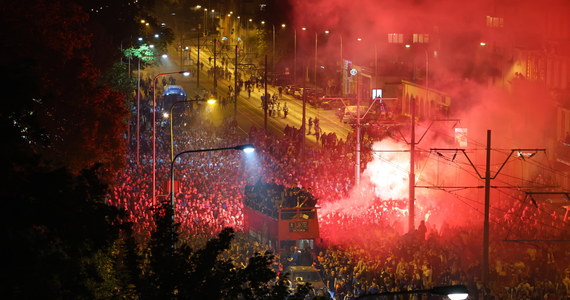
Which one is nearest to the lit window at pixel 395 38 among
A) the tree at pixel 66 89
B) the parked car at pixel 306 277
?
the tree at pixel 66 89

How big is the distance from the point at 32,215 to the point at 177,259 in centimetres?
348

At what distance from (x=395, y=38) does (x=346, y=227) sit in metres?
44.0

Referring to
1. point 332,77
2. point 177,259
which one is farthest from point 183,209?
point 332,77

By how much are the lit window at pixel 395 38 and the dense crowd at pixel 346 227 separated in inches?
1101

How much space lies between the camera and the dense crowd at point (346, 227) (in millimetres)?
24812

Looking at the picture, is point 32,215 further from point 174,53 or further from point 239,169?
point 174,53

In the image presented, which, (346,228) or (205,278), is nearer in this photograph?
(205,278)

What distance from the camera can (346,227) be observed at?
31.4 metres

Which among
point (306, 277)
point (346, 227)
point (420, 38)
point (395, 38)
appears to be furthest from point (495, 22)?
point (306, 277)

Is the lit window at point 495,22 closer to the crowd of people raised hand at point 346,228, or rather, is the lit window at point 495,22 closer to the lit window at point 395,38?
the lit window at point 395,38

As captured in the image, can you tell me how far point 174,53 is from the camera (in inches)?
3521

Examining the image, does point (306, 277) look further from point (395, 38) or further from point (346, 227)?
point (395, 38)

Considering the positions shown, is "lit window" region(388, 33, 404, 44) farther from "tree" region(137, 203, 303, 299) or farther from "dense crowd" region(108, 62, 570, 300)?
"tree" region(137, 203, 303, 299)

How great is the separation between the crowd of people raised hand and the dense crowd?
0.04m
